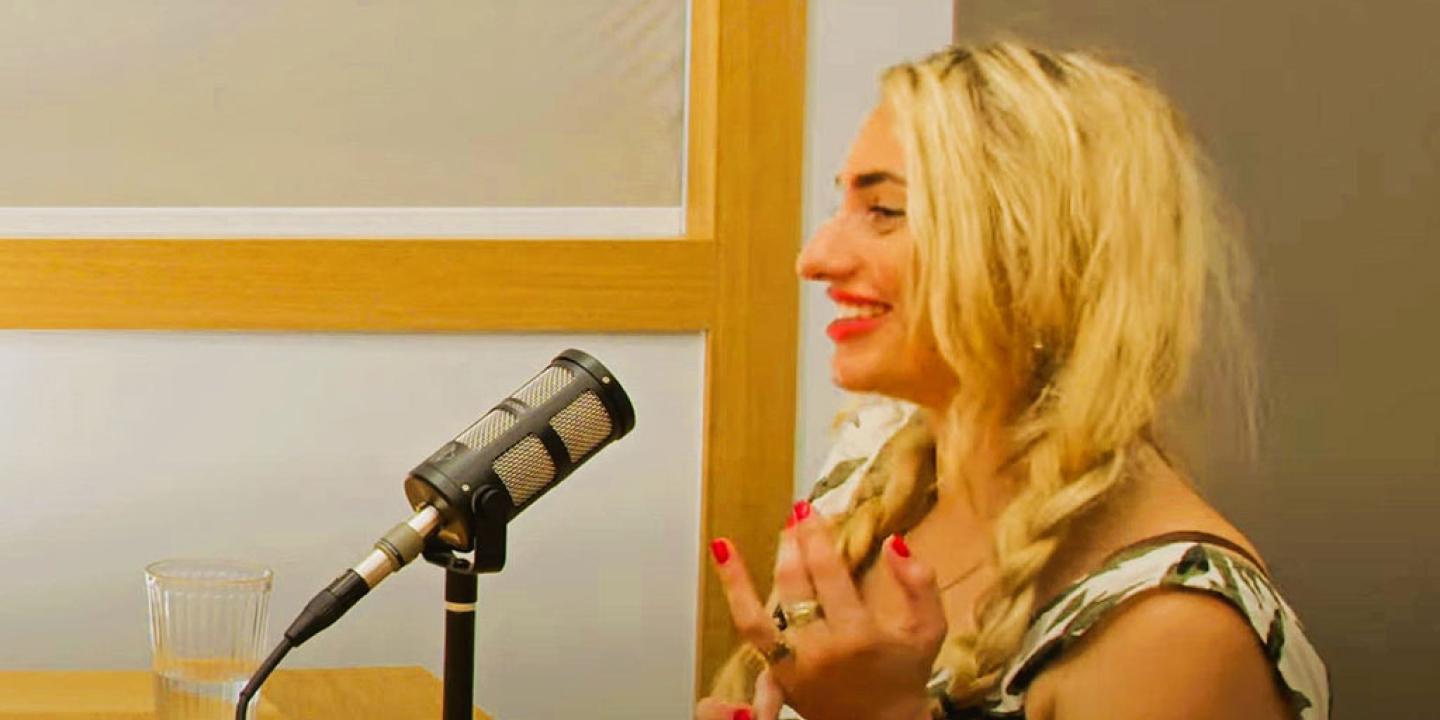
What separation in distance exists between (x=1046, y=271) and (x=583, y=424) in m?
0.42

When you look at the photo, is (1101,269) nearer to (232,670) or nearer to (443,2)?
(232,670)

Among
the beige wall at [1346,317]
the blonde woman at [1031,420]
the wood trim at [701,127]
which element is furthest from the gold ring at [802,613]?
the wood trim at [701,127]

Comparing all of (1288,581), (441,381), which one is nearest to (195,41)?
(441,381)

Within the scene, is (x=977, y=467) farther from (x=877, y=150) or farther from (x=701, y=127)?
(x=701, y=127)

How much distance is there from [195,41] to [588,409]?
98 centimetres

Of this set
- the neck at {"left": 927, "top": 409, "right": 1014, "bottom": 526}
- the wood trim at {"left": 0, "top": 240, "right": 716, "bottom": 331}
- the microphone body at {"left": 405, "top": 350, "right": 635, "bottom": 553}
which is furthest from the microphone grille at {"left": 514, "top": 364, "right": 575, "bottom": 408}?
the wood trim at {"left": 0, "top": 240, "right": 716, "bottom": 331}

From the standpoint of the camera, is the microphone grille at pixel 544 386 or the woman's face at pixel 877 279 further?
the woman's face at pixel 877 279

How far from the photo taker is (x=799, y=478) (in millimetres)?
2107

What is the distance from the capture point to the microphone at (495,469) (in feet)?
3.94

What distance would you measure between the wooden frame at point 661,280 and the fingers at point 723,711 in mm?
466

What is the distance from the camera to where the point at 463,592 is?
1257mm

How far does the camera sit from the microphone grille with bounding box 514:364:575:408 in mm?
1301

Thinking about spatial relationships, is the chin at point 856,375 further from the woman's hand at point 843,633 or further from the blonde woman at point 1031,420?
the woman's hand at point 843,633

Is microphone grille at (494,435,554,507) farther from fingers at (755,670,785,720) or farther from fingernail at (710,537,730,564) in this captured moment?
fingers at (755,670,785,720)
